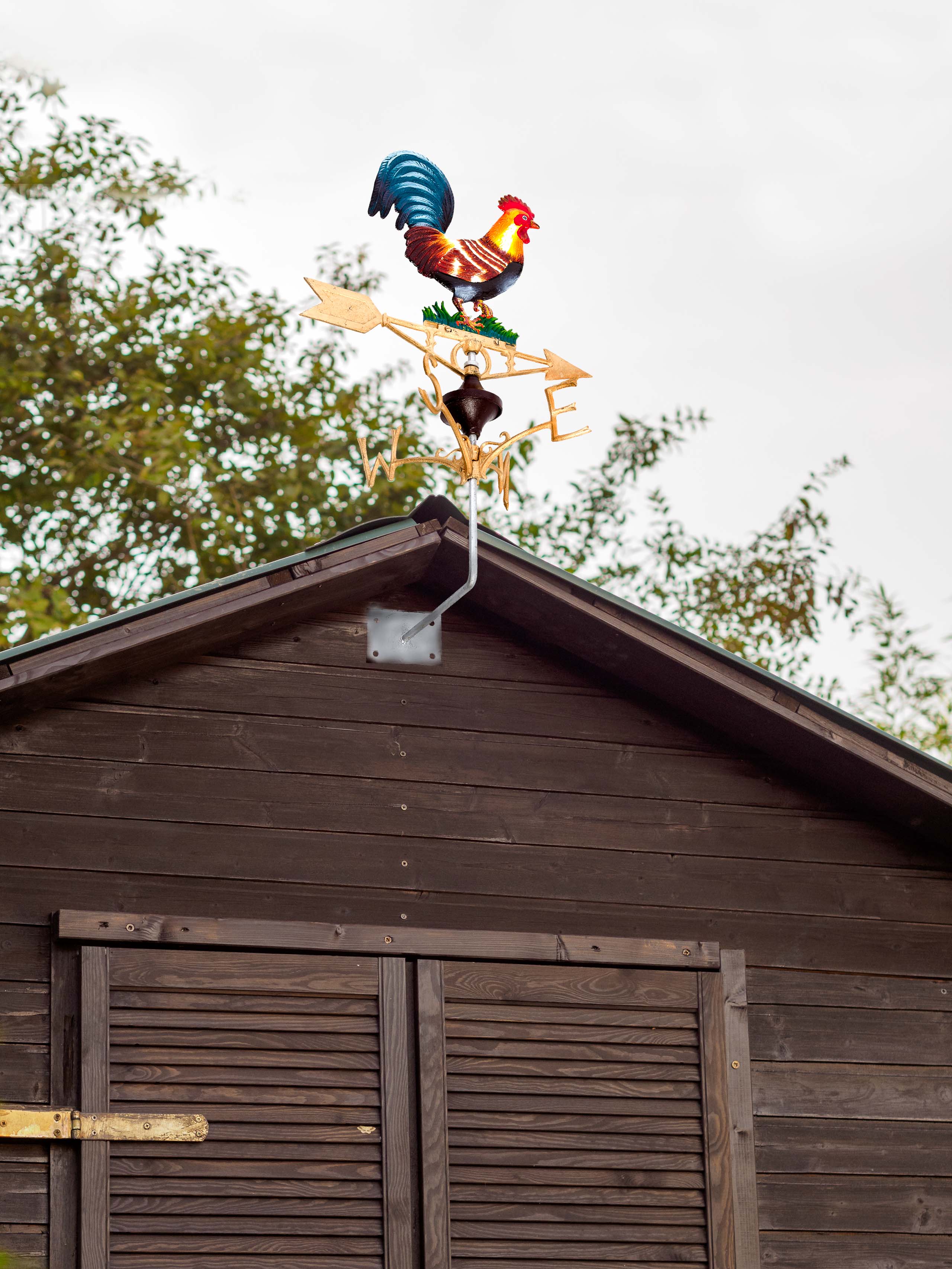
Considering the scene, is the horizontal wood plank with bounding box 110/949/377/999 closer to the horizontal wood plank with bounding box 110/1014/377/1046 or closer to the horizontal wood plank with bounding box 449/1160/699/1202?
the horizontal wood plank with bounding box 110/1014/377/1046

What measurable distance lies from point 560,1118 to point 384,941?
33.6 inches

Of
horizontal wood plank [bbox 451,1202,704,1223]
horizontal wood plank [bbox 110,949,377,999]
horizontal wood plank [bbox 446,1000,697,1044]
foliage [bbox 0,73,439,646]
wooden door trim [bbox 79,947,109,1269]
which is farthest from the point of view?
foliage [bbox 0,73,439,646]

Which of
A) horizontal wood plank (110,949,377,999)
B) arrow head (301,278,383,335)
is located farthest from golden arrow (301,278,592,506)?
horizontal wood plank (110,949,377,999)

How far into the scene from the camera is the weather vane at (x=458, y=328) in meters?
5.61

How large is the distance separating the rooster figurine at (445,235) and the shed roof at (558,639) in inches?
29.8

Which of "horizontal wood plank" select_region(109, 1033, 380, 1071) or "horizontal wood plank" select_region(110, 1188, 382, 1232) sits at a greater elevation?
"horizontal wood plank" select_region(109, 1033, 380, 1071)

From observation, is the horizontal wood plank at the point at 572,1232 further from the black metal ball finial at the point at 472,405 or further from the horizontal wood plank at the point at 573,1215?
the black metal ball finial at the point at 472,405

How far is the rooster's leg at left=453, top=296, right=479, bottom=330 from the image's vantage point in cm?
572

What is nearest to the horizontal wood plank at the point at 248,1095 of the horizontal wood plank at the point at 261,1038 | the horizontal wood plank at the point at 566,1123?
the horizontal wood plank at the point at 261,1038

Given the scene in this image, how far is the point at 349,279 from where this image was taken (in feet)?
60.4

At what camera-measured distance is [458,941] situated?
5.62 meters

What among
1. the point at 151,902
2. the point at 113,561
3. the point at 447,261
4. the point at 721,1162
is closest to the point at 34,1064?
the point at 151,902

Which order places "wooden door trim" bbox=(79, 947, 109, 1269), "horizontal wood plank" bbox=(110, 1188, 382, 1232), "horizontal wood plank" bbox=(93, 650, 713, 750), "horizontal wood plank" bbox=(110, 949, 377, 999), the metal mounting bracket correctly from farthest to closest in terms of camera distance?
the metal mounting bracket
"horizontal wood plank" bbox=(93, 650, 713, 750)
"horizontal wood plank" bbox=(110, 949, 377, 999)
"horizontal wood plank" bbox=(110, 1188, 382, 1232)
"wooden door trim" bbox=(79, 947, 109, 1269)

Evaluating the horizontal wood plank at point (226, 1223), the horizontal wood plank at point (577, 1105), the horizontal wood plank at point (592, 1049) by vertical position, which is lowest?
the horizontal wood plank at point (226, 1223)
